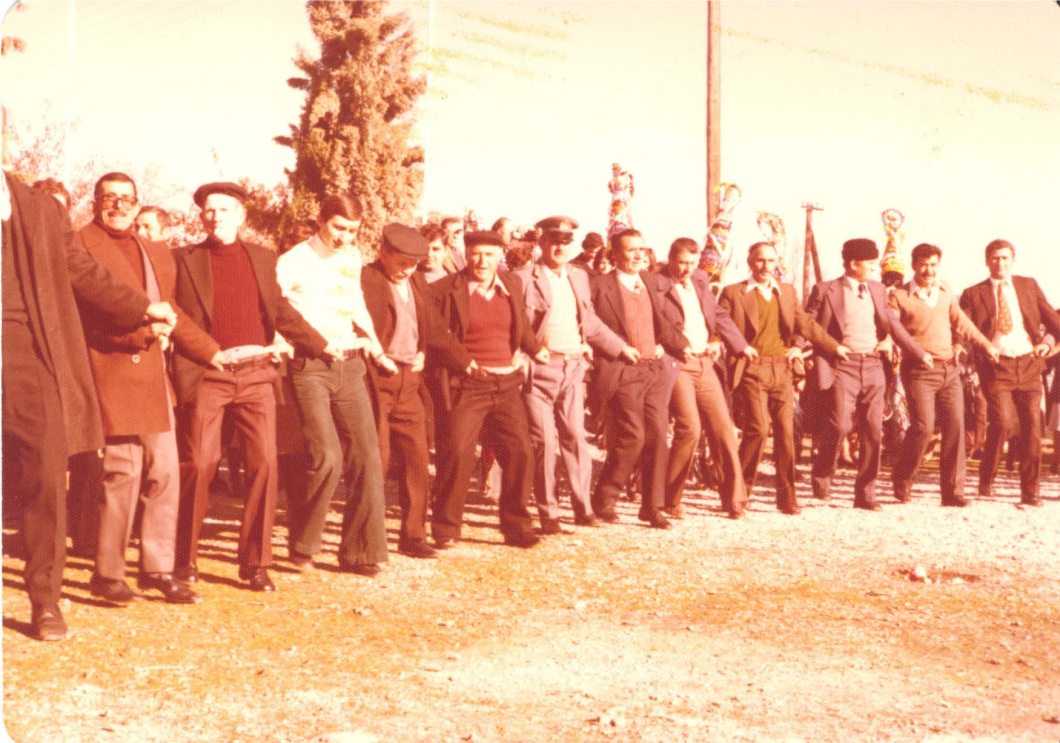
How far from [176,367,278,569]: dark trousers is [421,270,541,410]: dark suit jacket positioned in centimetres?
152

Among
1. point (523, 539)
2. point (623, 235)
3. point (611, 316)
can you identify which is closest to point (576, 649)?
point (523, 539)

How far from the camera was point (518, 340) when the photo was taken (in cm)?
971

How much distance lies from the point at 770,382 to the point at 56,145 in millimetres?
25090

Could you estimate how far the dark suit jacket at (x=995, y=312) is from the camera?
12648 millimetres

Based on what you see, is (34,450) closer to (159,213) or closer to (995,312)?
(159,213)

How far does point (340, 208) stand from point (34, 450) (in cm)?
254

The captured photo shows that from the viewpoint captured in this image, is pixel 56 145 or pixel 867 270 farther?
pixel 56 145

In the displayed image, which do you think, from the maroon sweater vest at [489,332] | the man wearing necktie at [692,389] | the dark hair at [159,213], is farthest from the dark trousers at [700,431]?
the dark hair at [159,213]

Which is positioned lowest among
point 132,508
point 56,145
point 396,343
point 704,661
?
point 704,661

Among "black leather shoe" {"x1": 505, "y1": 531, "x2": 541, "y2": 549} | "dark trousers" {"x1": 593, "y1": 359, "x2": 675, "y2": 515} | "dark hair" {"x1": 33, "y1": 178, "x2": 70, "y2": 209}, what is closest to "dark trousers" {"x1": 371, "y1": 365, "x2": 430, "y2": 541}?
"black leather shoe" {"x1": 505, "y1": 531, "x2": 541, "y2": 549}

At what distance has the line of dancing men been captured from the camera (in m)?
6.50

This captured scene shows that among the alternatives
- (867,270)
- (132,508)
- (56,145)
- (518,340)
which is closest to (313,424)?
(132,508)

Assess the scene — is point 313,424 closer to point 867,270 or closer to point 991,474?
point 867,270

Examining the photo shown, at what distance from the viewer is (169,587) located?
747cm
